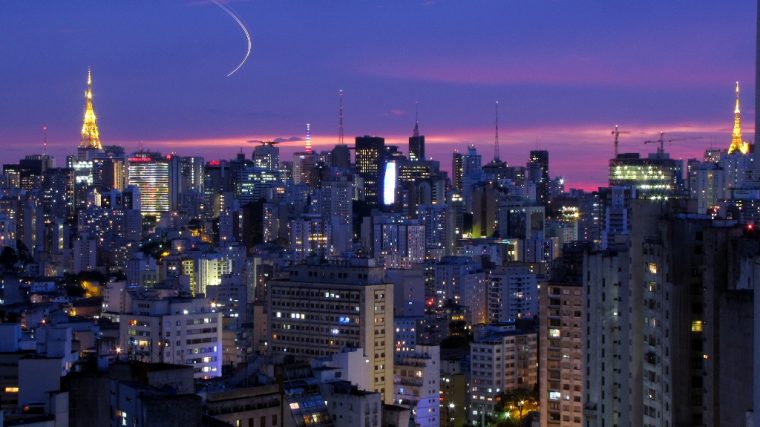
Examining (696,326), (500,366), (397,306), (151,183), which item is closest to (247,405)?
(696,326)

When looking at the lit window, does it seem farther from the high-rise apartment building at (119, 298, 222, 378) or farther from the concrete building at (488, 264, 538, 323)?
the concrete building at (488, 264, 538, 323)

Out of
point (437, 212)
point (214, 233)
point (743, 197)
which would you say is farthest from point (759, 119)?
point (214, 233)

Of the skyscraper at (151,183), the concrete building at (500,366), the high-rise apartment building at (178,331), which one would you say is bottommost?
the concrete building at (500,366)

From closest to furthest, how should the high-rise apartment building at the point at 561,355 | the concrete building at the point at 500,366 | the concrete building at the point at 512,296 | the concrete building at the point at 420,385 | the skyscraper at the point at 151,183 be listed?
the high-rise apartment building at the point at 561,355 → the concrete building at the point at 420,385 → the concrete building at the point at 500,366 → the concrete building at the point at 512,296 → the skyscraper at the point at 151,183

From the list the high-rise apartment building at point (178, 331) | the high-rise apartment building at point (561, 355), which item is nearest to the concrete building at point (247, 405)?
the high-rise apartment building at point (561, 355)

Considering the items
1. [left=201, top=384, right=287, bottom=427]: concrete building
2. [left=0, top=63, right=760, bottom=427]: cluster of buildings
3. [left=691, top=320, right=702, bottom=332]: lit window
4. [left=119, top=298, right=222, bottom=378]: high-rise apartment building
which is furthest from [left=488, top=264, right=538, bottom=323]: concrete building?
[left=691, top=320, right=702, bottom=332]: lit window

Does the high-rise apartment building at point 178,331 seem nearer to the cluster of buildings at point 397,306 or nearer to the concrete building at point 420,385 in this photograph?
the cluster of buildings at point 397,306
